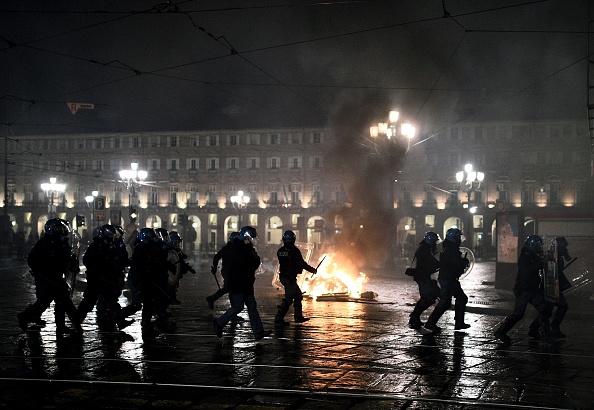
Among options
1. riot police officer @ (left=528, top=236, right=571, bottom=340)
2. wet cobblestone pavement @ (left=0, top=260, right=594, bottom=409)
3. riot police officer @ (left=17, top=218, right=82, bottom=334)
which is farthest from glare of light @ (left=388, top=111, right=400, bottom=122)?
riot police officer @ (left=17, top=218, right=82, bottom=334)

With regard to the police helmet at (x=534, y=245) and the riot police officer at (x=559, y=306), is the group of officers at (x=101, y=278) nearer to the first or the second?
the police helmet at (x=534, y=245)

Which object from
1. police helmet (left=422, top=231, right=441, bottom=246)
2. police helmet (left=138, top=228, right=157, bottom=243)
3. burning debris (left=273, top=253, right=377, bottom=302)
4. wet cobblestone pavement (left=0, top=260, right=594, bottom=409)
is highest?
police helmet (left=138, top=228, right=157, bottom=243)

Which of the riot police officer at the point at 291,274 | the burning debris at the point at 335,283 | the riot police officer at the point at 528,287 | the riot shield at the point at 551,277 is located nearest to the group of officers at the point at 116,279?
the riot police officer at the point at 291,274

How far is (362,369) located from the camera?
26.7ft

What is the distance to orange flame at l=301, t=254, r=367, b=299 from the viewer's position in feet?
59.5

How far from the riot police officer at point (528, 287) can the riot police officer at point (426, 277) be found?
155cm

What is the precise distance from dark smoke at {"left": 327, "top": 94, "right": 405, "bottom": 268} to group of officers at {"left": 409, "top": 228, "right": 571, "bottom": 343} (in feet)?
50.7

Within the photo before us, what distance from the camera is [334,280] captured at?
18.2m

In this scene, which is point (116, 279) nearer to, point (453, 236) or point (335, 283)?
point (453, 236)

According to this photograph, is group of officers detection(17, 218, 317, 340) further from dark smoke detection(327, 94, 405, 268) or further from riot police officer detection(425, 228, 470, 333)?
dark smoke detection(327, 94, 405, 268)

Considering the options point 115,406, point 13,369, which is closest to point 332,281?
point 13,369

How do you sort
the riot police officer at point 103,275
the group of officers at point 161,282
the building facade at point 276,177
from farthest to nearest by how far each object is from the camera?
1. the building facade at point 276,177
2. the riot police officer at point 103,275
3. the group of officers at point 161,282

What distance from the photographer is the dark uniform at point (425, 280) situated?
12.0 metres

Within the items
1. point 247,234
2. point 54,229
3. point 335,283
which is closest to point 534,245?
point 247,234
